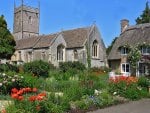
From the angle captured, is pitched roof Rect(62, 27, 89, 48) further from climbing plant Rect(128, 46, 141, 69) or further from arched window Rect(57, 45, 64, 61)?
climbing plant Rect(128, 46, 141, 69)

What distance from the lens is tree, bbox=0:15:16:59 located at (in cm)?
3897

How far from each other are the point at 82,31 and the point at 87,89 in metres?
39.5

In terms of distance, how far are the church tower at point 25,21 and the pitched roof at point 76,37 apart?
34.2 metres

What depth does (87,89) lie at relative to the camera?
1719 cm

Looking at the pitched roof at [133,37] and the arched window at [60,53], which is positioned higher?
the pitched roof at [133,37]

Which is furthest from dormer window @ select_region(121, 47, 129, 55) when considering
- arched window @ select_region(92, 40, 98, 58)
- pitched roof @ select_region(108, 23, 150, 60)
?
arched window @ select_region(92, 40, 98, 58)

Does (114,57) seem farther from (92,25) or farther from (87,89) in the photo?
(87,89)

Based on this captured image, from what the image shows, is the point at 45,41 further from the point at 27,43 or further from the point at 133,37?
Result: the point at 133,37

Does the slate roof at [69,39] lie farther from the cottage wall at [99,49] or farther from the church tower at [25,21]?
the church tower at [25,21]

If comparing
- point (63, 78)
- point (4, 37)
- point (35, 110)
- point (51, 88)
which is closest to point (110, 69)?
point (4, 37)

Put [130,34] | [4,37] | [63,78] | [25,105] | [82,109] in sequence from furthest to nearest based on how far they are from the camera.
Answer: [130,34] < [4,37] < [63,78] < [82,109] < [25,105]

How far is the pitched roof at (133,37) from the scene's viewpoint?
1948 inches

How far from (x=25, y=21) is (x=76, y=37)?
39.4m

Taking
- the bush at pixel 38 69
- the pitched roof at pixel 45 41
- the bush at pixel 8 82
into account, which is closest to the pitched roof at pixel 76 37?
the pitched roof at pixel 45 41
